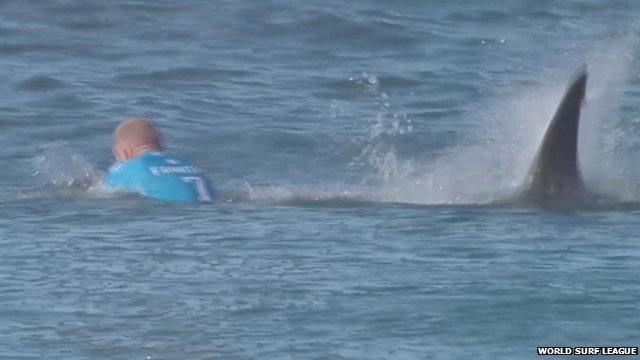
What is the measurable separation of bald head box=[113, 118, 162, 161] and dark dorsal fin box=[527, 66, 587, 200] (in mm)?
2503

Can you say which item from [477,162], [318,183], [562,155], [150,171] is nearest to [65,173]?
[318,183]

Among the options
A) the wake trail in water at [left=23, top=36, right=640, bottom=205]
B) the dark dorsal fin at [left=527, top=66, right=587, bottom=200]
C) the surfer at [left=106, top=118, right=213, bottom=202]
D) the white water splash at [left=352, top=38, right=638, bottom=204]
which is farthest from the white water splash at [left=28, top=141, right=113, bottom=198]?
the dark dorsal fin at [left=527, top=66, right=587, bottom=200]

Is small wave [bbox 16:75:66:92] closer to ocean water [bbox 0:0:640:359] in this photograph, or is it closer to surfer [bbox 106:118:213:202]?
ocean water [bbox 0:0:640:359]

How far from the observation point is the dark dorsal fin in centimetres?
1313

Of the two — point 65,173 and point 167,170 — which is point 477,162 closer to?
point 65,173

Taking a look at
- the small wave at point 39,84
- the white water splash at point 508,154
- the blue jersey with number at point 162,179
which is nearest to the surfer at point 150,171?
the blue jersey with number at point 162,179

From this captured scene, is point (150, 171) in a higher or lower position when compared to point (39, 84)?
higher

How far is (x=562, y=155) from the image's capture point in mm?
13234

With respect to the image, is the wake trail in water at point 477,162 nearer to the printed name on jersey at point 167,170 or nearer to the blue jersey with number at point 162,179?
the blue jersey with number at point 162,179

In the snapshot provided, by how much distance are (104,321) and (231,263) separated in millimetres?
1625

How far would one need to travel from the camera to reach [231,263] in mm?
11547

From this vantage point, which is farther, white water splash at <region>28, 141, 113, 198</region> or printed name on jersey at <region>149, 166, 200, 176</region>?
white water splash at <region>28, 141, 113, 198</region>

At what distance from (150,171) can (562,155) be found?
265cm

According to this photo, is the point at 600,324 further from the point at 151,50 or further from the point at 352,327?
the point at 151,50
